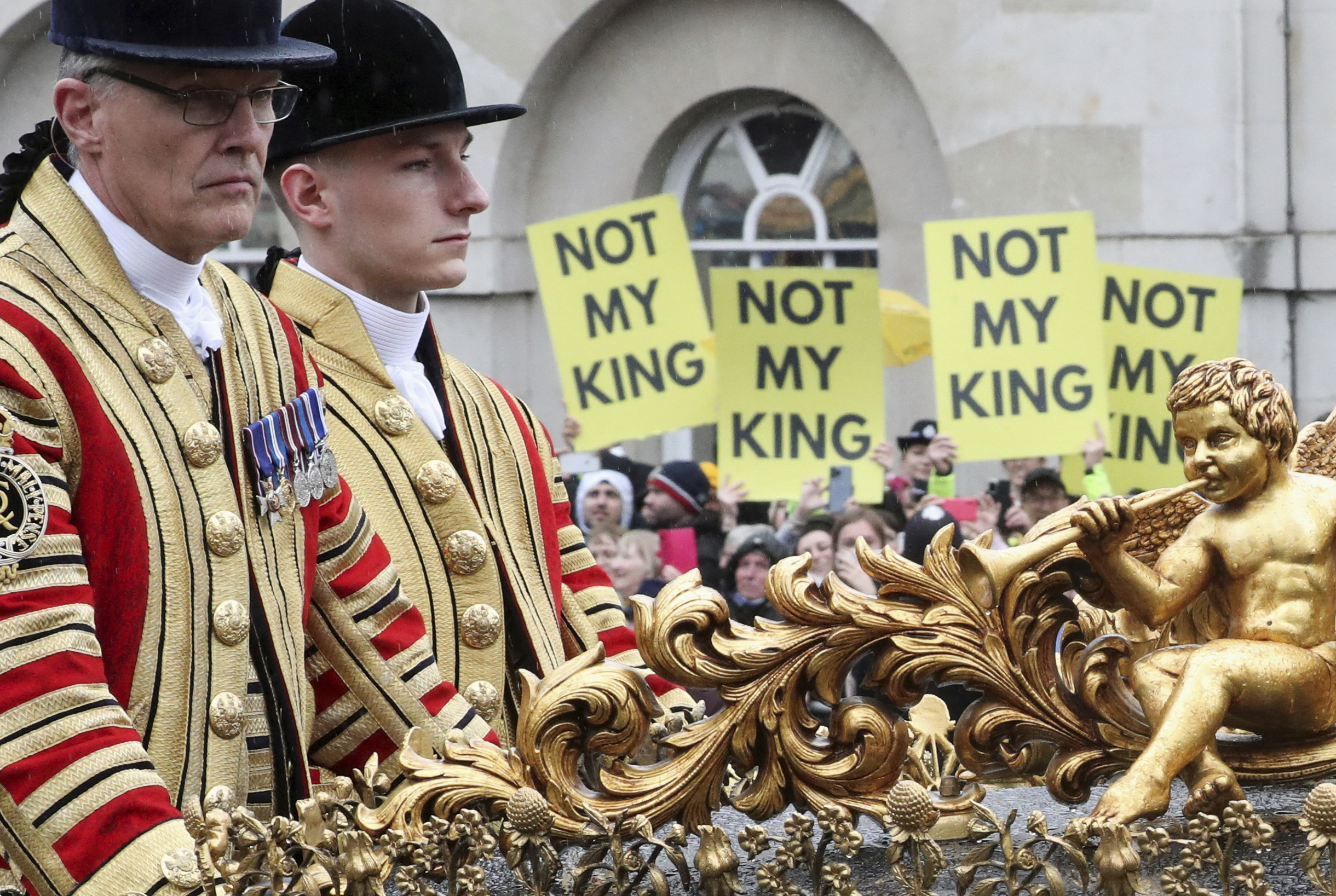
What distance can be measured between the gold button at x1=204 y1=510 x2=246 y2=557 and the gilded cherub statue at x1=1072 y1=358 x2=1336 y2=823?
1.03 meters

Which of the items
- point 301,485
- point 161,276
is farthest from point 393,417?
point 161,276

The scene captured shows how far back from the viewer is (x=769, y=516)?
27.9 feet

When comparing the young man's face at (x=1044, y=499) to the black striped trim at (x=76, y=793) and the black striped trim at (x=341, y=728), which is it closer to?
the black striped trim at (x=341, y=728)

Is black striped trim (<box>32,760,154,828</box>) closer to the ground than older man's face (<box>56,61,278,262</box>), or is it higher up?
closer to the ground

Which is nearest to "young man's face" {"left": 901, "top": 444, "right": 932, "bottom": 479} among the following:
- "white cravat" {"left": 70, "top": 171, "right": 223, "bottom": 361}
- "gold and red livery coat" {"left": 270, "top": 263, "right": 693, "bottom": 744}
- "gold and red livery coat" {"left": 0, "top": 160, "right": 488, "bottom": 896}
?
"gold and red livery coat" {"left": 270, "top": 263, "right": 693, "bottom": 744}

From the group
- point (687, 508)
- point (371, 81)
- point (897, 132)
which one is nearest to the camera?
point (371, 81)

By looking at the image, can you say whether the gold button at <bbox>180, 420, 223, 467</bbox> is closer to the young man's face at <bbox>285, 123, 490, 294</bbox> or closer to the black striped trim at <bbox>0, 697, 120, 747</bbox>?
the black striped trim at <bbox>0, 697, 120, 747</bbox>

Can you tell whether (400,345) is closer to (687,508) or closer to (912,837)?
(912,837)

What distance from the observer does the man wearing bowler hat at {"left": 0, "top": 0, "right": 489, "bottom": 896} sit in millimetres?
2186

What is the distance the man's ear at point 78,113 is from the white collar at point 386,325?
0.81 m

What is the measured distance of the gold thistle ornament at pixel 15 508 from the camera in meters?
2.19

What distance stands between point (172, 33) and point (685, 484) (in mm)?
5589

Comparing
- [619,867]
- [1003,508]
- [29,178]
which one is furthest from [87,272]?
[1003,508]

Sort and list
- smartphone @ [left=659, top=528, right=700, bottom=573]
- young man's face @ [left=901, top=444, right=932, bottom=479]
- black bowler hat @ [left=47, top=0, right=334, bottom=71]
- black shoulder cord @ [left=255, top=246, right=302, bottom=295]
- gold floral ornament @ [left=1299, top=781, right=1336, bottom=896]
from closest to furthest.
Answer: gold floral ornament @ [left=1299, top=781, right=1336, bottom=896] < black bowler hat @ [left=47, top=0, right=334, bottom=71] < black shoulder cord @ [left=255, top=246, right=302, bottom=295] < smartphone @ [left=659, top=528, right=700, bottom=573] < young man's face @ [left=901, top=444, right=932, bottom=479]
